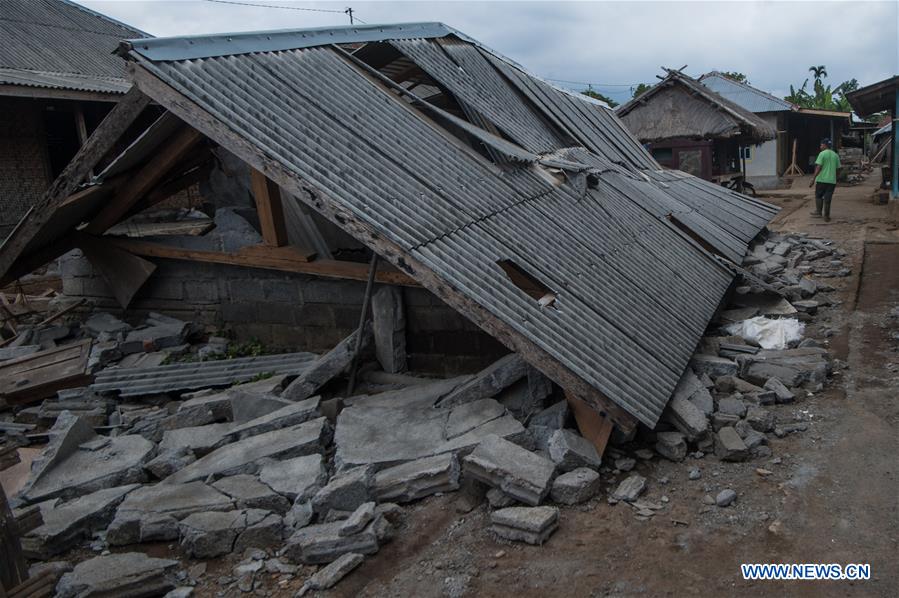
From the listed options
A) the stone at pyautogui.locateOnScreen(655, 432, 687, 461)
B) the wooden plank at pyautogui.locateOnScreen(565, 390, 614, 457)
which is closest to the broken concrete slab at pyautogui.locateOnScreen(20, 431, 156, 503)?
the wooden plank at pyautogui.locateOnScreen(565, 390, 614, 457)

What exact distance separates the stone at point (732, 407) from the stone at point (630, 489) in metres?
1.35

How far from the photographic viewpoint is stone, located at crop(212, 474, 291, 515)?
4551 millimetres

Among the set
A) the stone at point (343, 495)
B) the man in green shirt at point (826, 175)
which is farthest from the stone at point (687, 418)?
the man in green shirt at point (826, 175)

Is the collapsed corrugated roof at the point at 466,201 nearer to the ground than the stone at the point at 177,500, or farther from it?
farther from it

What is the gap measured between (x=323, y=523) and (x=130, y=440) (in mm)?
2407

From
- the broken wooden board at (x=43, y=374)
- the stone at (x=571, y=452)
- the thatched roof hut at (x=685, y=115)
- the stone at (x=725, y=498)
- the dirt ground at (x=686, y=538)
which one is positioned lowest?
the dirt ground at (x=686, y=538)

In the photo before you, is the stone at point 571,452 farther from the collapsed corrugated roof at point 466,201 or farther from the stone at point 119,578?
the stone at point 119,578

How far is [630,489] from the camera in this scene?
447 cm

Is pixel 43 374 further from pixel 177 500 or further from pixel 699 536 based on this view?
pixel 699 536

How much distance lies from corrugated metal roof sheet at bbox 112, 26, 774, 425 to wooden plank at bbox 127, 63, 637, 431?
0.05m

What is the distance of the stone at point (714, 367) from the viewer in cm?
645

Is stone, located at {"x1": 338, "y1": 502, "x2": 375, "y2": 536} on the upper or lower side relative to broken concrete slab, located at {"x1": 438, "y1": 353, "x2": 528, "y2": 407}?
lower

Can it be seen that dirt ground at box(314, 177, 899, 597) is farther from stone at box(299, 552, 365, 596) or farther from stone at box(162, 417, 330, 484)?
stone at box(162, 417, 330, 484)

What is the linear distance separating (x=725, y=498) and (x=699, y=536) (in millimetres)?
436
